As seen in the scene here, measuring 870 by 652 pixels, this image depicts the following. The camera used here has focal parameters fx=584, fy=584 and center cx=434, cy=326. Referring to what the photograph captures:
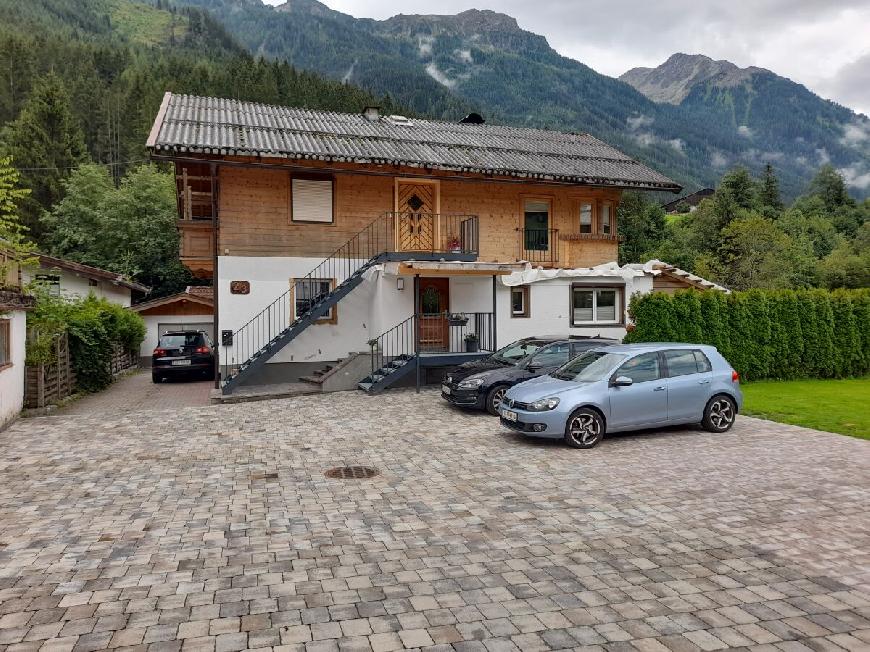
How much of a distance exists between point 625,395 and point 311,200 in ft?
35.7

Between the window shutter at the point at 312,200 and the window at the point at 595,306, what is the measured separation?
758 centimetres

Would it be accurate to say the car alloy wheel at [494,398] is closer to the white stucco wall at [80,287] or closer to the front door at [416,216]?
the front door at [416,216]

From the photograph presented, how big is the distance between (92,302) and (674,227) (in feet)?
176

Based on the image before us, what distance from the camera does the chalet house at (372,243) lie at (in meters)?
15.6

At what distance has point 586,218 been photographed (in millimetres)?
19922

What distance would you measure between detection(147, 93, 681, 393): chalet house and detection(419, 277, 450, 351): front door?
0.04 m

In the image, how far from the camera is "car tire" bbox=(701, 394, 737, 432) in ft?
32.2

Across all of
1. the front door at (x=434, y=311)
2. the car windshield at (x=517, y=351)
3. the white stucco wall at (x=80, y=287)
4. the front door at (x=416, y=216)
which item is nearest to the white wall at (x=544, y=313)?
the front door at (x=434, y=311)

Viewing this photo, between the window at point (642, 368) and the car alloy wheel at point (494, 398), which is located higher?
the window at point (642, 368)

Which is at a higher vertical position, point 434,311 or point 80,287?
point 80,287

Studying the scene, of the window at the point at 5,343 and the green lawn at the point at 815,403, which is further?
the window at the point at 5,343

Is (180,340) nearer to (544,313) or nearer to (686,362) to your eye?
(544,313)

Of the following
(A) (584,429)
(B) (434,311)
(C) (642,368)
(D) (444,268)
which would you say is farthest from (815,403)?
(B) (434,311)

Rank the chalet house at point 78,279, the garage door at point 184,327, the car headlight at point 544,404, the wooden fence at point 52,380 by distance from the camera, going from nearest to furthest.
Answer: the car headlight at point 544,404
the wooden fence at point 52,380
the chalet house at point 78,279
the garage door at point 184,327
